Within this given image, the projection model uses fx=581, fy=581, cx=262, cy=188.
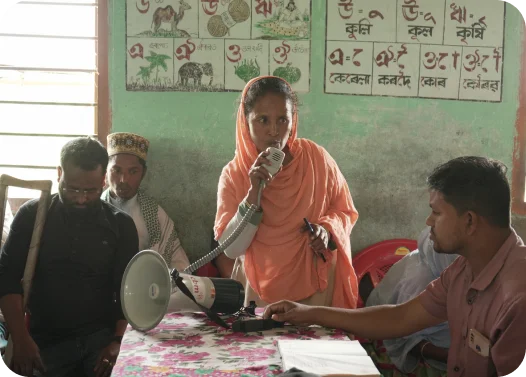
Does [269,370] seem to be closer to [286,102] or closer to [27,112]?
[286,102]

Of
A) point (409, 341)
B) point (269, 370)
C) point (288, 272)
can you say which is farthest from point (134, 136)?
point (269, 370)

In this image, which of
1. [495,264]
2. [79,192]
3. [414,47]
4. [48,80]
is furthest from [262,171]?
[48,80]

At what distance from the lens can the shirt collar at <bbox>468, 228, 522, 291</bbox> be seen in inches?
80.7

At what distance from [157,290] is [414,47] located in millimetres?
3047

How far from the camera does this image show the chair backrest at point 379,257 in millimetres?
4359

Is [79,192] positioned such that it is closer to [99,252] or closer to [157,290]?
[99,252]

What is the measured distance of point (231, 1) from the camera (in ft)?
14.2

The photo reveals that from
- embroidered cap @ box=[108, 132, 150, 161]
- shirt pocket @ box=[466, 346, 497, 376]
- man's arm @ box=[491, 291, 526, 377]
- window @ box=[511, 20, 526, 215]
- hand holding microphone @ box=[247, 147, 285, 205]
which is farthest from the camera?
window @ box=[511, 20, 526, 215]

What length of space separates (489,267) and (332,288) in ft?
3.53

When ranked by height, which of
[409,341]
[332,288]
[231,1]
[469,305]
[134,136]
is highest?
[231,1]

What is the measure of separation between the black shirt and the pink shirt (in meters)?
1.59

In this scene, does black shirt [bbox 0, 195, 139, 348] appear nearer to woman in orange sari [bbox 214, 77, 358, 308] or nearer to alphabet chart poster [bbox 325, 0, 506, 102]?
woman in orange sari [bbox 214, 77, 358, 308]

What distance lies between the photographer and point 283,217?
305 centimetres

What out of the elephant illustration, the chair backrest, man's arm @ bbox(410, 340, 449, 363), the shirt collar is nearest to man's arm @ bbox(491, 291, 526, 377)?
the shirt collar
